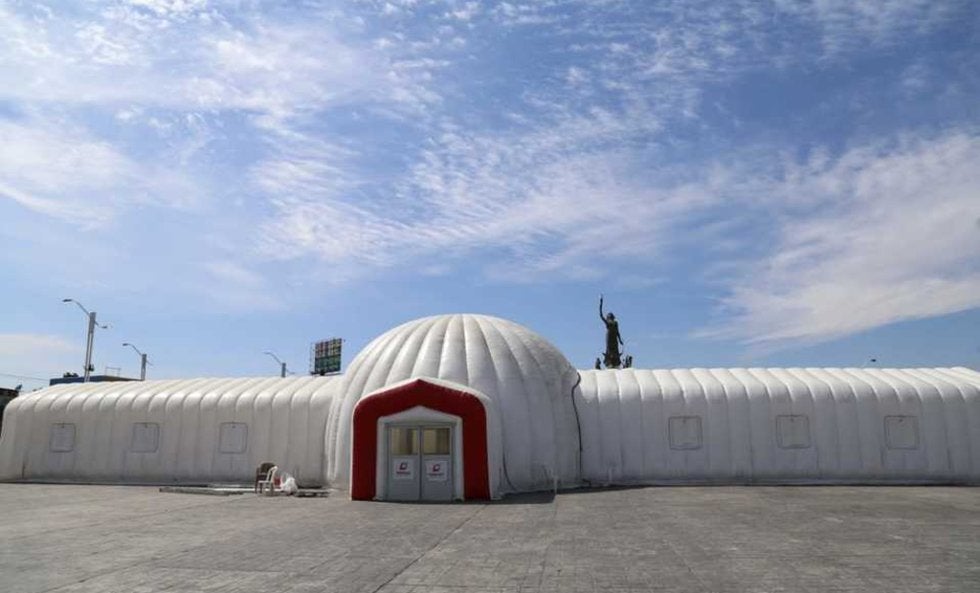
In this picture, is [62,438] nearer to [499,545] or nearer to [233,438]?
[233,438]

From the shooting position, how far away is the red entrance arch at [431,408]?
63.0 feet

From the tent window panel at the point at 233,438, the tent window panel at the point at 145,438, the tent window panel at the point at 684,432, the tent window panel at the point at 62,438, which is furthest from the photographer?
the tent window panel at the point at 62,438

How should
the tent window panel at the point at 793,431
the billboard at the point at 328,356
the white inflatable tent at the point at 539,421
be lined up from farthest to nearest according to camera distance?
the billboard at the point at 328,356
the tent window panel at the point at 793,431
the white inflatable tent at the point at 539,421

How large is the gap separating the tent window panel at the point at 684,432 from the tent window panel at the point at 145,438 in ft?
61.8

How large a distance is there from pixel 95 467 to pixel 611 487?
19.1 meters

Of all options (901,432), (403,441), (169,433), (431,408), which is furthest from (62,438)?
(901,432)

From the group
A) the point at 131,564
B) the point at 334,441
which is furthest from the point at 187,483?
the point at 131,564

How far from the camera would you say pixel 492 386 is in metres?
21.0

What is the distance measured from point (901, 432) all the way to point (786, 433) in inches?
156

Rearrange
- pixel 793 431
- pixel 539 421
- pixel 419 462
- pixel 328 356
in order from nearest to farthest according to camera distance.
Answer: pixel 419 462 → pixel 539 421 → pixel 793 431 → pixel 328 356

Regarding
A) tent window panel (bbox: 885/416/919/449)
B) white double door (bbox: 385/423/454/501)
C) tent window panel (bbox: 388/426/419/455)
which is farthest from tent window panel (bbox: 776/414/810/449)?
tent window panel (bbox: 388/426/419/455)

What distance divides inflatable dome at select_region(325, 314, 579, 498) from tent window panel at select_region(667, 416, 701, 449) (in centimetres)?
361

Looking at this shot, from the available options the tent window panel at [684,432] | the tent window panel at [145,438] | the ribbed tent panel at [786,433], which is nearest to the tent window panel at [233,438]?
the tent window panel at [145,438]

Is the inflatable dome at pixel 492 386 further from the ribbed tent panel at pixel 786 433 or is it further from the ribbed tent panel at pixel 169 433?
the ribbed tent panel at pixel 169 433
